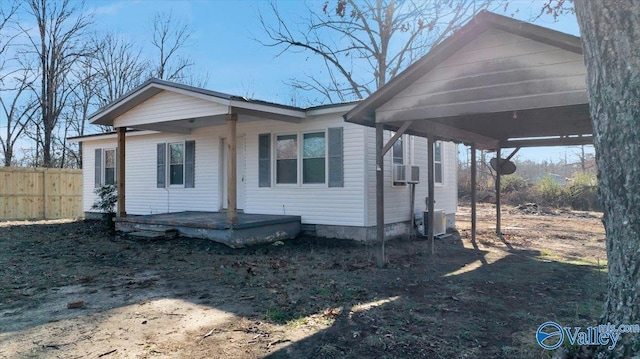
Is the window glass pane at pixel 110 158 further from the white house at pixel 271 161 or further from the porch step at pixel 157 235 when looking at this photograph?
the porch step at pixel 157 235

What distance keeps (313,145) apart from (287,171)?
0.98 metres

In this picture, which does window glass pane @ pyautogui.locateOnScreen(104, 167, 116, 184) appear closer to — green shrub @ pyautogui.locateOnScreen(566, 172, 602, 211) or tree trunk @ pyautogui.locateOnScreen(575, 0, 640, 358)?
tree trunk @ pyautogui.locateOnScreen(575, 0, 640, 358)

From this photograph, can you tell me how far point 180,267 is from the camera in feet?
22.4

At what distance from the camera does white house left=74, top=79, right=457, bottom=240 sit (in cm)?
895

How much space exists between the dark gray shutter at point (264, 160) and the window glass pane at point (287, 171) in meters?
0.29

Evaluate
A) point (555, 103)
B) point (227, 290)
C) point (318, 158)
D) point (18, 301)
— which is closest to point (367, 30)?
point (318, 158)

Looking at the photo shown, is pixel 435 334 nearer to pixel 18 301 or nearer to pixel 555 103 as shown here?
pixel 555 103

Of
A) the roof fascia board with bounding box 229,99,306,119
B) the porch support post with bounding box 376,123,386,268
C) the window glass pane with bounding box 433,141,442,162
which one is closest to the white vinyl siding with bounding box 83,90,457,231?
the window glass pane with bounding box 433,141,442,162

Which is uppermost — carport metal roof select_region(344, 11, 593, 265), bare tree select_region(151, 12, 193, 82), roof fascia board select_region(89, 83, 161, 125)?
bare tree select_region(151, 12, 193, 82)

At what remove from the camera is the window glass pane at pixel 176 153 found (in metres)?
12.1

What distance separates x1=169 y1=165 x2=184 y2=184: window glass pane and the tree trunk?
11.2 m

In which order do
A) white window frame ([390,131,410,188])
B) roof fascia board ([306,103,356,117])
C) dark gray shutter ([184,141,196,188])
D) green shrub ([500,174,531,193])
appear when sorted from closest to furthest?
roof fascia board ([306,103,356,117]), white window frame ([390,131,410,188]), dark gray shutter ([184,141,196,188]), green shrub ([500,174,531,193])

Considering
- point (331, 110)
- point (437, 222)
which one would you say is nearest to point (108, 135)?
point (331, 110)

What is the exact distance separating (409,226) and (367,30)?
10868 mm
